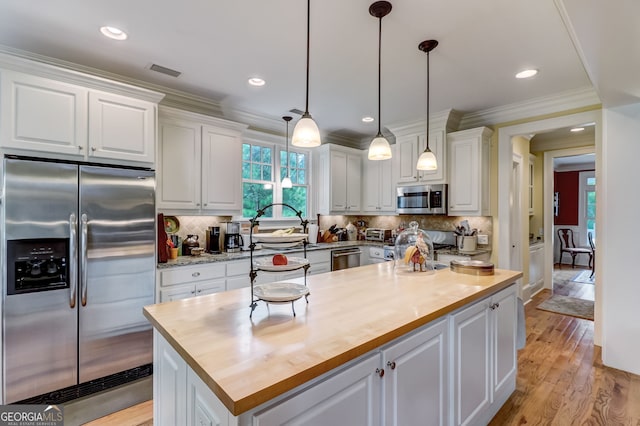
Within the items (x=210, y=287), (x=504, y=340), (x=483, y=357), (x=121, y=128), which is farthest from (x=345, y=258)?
(x=121, y=128)

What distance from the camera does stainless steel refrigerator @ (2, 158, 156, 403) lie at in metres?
2.10

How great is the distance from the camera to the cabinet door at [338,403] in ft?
2.99

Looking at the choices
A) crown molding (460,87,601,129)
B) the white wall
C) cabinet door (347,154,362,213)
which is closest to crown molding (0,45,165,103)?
cabinet door (347,154,362,213)

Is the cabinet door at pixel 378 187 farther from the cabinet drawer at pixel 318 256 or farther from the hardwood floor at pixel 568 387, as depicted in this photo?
the hardwood floor at pixel 568 387

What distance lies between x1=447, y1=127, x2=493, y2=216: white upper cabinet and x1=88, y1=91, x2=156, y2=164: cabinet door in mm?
3441

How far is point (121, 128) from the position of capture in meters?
2.56

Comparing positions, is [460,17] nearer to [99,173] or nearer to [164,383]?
[164,383]

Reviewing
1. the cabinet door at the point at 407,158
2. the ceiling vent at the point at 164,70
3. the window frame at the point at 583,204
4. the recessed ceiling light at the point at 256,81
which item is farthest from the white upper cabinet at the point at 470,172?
the window frame at the point at 583,204

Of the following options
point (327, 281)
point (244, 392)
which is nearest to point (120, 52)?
point (327, 281)

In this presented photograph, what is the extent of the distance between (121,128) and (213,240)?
1.47 metres

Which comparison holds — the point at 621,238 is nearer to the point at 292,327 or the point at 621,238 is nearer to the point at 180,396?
the point at 292,327

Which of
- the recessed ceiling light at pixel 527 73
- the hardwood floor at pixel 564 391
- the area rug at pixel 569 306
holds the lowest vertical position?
the hardwood floor at pixel 564 391

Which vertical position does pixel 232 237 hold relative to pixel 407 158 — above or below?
below

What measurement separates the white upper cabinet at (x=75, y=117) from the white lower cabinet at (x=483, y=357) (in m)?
2.74
